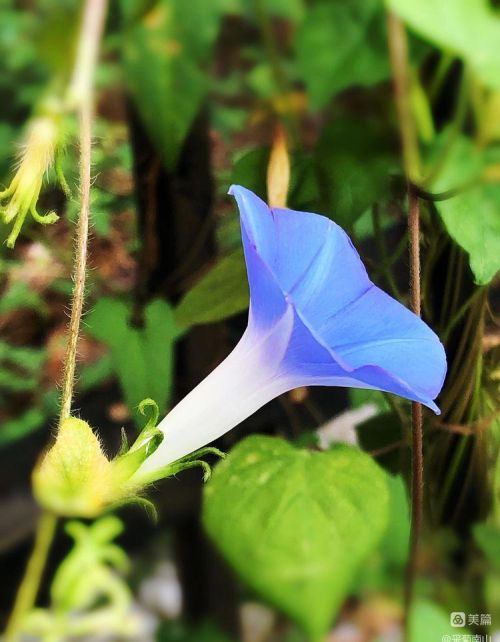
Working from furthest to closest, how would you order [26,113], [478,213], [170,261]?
[26,113], [170,261], [478,213]

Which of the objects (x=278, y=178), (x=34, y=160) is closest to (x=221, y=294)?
(x=278, y=178)

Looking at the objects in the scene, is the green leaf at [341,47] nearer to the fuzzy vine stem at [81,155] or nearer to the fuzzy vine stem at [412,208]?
the fuzzy vine stem at [412,208]

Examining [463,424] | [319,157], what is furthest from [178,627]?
[319,157]

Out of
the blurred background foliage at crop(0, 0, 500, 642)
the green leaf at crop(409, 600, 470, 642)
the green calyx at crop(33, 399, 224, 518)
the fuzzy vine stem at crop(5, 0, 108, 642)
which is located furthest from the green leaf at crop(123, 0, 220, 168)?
the green leaf at crop(409, 600, 470, 642)

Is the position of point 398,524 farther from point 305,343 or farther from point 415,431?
point 305,343

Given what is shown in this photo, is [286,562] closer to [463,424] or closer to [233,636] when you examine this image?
[463,424]

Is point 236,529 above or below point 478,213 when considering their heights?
below

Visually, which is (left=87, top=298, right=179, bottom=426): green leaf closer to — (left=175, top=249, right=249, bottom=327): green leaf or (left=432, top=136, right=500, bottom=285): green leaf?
(left=175, top=249, right=249, bottom=327): green leaf

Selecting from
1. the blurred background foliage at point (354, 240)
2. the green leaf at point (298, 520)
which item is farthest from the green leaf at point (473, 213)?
the green leaf at point (298, 520)
